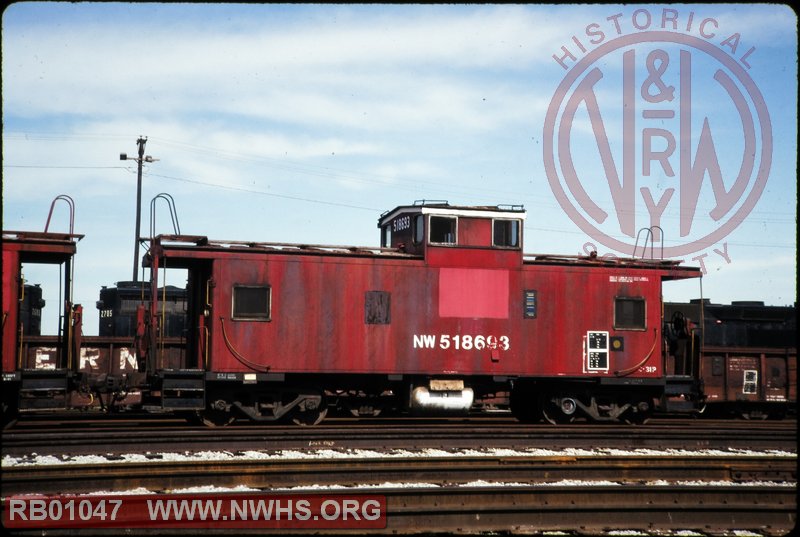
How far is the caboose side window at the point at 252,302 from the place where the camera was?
1700cm

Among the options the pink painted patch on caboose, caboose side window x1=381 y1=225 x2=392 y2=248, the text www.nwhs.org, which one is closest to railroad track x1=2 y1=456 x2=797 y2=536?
the text www.nwhs.org

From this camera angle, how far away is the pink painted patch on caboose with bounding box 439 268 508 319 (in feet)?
58.5

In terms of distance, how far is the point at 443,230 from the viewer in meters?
18.0

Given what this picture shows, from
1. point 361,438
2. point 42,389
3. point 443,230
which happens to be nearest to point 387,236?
point 443,230

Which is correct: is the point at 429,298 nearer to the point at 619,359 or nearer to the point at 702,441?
the point at 619,359

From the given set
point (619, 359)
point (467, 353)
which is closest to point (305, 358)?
point (467, 353)

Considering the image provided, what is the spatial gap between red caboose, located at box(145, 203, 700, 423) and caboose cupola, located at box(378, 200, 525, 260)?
0.03 meters

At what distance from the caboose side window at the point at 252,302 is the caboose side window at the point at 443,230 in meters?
3.82

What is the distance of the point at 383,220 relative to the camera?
2031cm

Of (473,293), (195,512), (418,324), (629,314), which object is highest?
(473,293)

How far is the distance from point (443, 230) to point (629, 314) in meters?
4.93

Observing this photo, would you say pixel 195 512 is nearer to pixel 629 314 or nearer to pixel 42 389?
pixel 42 389

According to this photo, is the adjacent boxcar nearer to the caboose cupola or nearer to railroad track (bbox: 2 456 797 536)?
the caboose cupola

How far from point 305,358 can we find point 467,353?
3586mm
